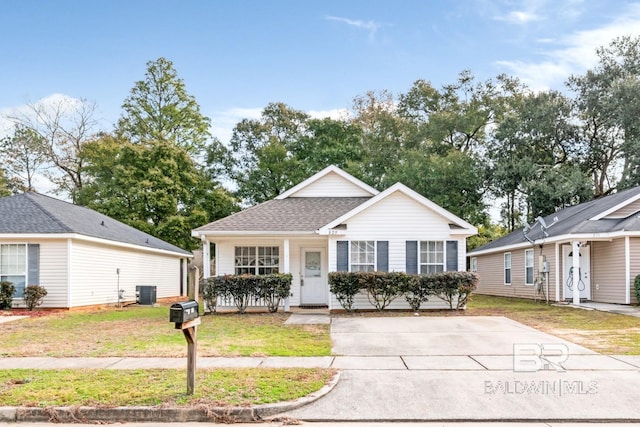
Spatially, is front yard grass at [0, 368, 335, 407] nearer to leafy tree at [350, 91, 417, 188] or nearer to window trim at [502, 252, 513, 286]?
window trim at [502, 252, 513, 286]

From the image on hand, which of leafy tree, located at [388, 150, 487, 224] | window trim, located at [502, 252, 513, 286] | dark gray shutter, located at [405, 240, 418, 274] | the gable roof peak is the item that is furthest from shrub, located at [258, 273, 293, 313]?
leafy tree, located at [388, 150, 487, 224]

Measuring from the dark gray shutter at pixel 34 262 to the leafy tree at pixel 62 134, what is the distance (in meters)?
19.3

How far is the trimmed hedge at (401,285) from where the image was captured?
1523 centimetres

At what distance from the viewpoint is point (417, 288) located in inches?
604

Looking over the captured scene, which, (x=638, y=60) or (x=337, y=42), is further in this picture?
(x=638, y=60)

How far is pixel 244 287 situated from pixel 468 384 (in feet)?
32.2

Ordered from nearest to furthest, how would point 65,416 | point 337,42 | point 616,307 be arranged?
1. point 65,416
2. point 616,307
3. point 337,42

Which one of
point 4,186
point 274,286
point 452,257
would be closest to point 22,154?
point 4,186

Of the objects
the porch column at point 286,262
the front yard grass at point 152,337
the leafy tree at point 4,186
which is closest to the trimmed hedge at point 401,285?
the porch column at point 286,262

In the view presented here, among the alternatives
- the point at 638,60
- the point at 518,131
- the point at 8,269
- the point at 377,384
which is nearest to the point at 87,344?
the point at 377,384

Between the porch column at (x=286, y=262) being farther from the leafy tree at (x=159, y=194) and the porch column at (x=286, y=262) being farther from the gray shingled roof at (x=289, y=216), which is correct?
the leafy tree at (x=159, y=194)

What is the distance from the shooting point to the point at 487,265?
27.4 m

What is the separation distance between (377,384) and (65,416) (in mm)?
3669

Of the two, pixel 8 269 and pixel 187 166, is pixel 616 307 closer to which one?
pixel 8 269
